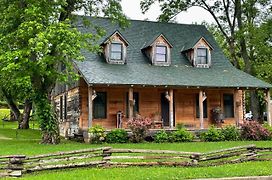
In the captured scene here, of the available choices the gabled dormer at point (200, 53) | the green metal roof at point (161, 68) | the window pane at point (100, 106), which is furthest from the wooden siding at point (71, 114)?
the gabled dormer at point (200, 53)

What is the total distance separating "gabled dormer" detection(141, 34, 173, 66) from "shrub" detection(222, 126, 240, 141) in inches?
276

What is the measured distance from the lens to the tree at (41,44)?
20828mm

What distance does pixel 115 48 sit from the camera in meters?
29.3

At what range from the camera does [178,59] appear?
105ft

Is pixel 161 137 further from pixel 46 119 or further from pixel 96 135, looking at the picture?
pixel 46 119

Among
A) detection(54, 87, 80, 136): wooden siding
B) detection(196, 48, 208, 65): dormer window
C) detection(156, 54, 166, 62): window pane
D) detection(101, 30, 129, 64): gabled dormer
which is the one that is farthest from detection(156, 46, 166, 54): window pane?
detection(54, 87, 80, 136): wooden siding

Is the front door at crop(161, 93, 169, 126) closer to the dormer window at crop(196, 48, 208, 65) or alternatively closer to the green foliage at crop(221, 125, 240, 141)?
the dormer window at crop(196, 48, 208, 65)

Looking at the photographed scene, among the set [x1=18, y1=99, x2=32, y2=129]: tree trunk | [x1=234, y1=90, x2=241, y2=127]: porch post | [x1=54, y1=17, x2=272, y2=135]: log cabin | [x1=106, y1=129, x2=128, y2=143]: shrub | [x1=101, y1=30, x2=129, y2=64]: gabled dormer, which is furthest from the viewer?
[x1=18, y1=99, x2=32, y2=129]: tree trunk

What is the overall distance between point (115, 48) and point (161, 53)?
374 cm

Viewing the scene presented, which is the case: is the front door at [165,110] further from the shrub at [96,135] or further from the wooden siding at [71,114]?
the shrub at [96,135]

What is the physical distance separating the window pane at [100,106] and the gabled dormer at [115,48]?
8.50 feet

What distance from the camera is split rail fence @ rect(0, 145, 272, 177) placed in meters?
13.1

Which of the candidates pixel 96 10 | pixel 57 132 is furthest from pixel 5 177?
pixel 96 10

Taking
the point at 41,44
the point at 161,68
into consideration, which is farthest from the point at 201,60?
the point at 41,44
